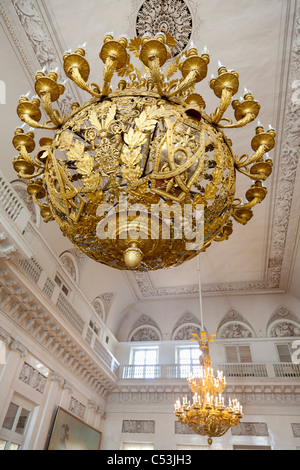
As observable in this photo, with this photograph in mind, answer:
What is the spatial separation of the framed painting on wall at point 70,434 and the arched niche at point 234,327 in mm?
4778

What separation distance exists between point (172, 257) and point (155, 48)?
2.95 ft

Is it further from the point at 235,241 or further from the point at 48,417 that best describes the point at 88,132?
the point at 235,241

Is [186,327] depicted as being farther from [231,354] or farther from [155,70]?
[155,70]

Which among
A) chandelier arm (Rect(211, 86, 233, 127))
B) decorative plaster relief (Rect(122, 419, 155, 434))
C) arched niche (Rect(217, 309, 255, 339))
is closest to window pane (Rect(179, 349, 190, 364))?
arched niche (Rect(217, 309, 255, 339))

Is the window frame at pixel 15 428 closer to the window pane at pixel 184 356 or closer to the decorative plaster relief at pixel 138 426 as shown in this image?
the decorative plaster relief at pixel 138 426

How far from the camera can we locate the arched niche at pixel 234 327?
32.8ft

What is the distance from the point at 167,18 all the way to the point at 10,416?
6974 mm

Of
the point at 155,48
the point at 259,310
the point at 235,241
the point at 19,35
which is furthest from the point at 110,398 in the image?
the point at 155,48

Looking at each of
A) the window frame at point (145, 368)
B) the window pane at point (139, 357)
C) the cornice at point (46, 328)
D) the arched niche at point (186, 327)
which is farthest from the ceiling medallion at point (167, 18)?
the window pane at point (139, 357)

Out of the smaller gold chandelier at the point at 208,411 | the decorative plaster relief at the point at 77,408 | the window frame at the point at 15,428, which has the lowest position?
the window frame at the point at 15,428

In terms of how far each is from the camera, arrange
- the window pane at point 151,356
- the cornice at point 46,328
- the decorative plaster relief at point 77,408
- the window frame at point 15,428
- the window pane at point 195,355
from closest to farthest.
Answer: the window frame at point 15,428 < the cornice at point 46,328 < the decorative plaster relief at point 77,408 < the window pane at point 195,355 < the window pane at point 151,356

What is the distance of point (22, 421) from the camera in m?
5.52

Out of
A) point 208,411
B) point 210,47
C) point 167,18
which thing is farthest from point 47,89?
point 208,411

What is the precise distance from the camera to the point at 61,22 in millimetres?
4715
